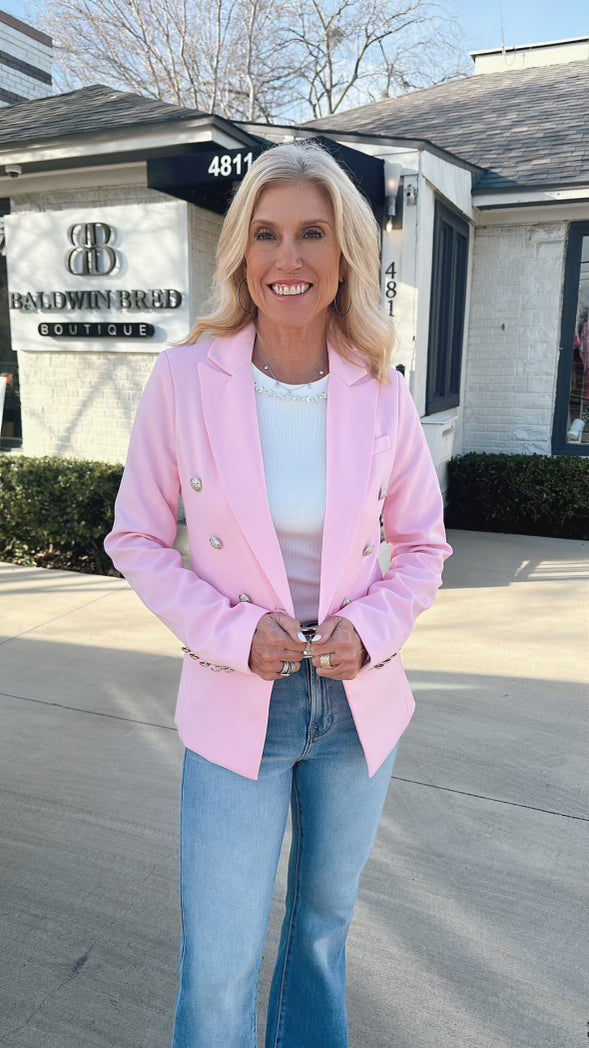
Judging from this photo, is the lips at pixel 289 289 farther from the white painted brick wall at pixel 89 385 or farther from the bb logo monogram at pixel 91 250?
the bb logo monogram at pixel 91 250

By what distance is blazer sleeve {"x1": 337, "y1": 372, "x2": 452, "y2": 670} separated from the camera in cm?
166

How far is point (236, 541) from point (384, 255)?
5.60 meters

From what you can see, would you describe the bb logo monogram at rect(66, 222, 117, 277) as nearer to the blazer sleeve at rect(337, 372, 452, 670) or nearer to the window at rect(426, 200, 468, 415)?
the window at rect(426, 200, 468, 415)

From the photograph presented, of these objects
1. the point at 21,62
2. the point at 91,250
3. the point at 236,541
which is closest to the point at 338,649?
the point at 236,541

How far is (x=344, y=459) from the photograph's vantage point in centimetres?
162

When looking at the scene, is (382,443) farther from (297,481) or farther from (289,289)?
(289,289)

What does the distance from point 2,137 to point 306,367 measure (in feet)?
22.7

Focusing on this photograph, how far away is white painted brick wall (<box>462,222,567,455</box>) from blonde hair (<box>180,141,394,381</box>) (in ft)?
23.4

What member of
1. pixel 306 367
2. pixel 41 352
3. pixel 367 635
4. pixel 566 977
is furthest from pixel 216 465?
pixel 41 352

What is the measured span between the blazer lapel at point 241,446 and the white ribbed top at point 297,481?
0.14 feet

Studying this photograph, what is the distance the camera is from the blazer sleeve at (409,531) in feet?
5.44

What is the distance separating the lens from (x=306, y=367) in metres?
1.72

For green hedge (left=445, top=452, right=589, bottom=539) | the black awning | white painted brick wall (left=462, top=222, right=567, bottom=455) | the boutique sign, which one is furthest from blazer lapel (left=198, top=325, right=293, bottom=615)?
white painted brick wall (left=462, top=222, right=567, bottom=455)

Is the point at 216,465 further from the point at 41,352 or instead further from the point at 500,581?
the point at 41,352
